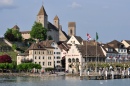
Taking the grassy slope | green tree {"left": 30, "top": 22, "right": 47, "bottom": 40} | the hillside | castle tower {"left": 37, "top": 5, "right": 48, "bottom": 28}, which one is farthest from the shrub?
castle tower {"left": 37, "top": 5, "right": 48, "bottom": 28}

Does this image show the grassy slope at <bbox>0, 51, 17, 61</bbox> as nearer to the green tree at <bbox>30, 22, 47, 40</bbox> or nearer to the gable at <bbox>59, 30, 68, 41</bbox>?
the green tree at <bbox>30, 22, 47, 40</bbox>

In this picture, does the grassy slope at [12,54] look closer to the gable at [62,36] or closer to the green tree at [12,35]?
the green tree at [12,35]

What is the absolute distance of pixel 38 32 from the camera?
534 ft

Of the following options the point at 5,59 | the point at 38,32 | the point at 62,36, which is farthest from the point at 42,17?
the point at 5,59

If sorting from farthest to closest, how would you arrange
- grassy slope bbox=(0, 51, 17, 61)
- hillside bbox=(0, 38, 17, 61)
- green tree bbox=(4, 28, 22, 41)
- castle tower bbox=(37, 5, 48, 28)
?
1. castle tower bbox=(37, 5, 48, 28)
2. green tree bbox=(4, 28, 22, 41)
3. hillside bbox=(0, 38, 17, 61)
4. grassy slope bbox=(0, 51, 17, 61)

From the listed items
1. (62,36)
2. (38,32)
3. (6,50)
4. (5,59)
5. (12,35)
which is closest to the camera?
(5,59)

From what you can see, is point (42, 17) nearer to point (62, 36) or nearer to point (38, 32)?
point (38, 32)

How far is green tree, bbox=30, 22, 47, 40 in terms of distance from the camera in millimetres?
162750

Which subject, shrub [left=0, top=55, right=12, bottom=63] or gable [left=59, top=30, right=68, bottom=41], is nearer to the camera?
shrub [left=0, top=55, right=12, bottom=63]

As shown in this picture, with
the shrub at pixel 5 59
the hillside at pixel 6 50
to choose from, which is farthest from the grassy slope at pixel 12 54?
the shrub at pixel 5 59

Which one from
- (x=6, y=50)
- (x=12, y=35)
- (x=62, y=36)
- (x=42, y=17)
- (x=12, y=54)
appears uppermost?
(x=42, y=17)

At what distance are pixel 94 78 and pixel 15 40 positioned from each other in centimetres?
6481

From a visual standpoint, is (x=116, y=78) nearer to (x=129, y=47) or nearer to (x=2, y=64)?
(x=2, y=64)

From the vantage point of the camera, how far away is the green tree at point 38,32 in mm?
162750
